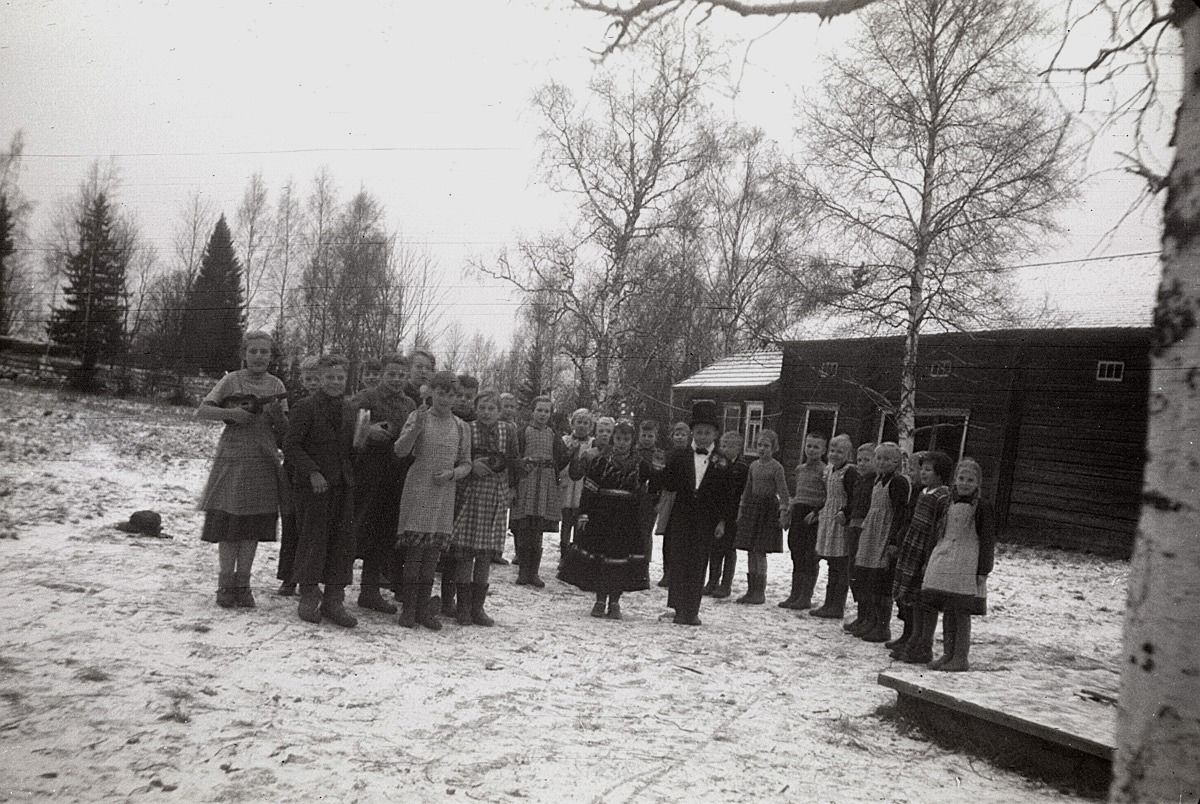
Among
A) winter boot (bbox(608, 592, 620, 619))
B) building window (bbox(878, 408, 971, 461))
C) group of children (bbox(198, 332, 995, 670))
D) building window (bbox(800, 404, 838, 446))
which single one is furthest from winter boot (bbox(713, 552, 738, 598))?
building window (bbox(800, 404, 838, 446))

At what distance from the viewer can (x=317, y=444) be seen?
5.19 m

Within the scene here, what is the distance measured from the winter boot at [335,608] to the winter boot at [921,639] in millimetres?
3781

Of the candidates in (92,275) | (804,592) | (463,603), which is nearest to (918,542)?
(804,592)

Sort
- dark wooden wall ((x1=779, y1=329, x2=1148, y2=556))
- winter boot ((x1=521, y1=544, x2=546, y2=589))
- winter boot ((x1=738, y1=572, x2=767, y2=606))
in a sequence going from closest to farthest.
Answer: winter boot ((x1=521, y1=544, x2=546, y2=589))
winter boot ((x1=738, y1=572, x2=767, y2=606))
dark wooden wall ((x1=779, y1=329, x2=1148, y2=556))

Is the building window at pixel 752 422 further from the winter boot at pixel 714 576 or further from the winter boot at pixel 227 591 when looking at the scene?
the winter boot at pixel 227 591

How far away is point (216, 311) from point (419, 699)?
2382 cm

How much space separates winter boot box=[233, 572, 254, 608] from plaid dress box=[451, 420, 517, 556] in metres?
1.28

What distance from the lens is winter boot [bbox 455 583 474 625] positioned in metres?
5.66

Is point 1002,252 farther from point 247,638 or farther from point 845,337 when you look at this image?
point 247,638

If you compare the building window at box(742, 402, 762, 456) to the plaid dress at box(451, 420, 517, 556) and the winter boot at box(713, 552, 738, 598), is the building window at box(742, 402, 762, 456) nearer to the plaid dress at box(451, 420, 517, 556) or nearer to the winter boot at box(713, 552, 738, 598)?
the winter boot at box(713, 552, 738, 598)

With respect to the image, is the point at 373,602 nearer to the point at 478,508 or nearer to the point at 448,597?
the point at 448,597

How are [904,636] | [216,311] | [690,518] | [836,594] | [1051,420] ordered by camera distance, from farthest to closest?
[216,311] < [1051,420] < [836,594] < [690,518] < [904,636]

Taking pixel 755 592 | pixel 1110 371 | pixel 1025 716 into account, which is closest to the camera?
pixel 1025 716

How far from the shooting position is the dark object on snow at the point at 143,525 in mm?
6961
